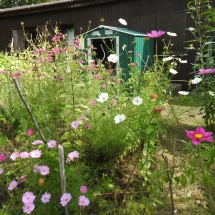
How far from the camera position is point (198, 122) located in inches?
139

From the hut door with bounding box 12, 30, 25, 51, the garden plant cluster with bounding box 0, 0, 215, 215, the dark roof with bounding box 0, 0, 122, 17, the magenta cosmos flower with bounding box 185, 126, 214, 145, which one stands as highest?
the dark roof with bounding box 0, 0, 122, 17

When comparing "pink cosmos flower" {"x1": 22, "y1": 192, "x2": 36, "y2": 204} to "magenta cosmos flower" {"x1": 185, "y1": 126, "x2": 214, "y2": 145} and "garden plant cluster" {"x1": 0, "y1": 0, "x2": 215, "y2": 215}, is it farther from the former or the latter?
"magenta cosmos flower" {"x1": 185, "y1": 126, "x2": 214, "y2": 145}

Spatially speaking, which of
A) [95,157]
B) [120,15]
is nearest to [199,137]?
[95,157]

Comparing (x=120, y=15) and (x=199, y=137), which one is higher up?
(x=120, y=15)

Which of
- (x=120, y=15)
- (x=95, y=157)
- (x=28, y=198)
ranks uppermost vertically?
(x=120, y=15)

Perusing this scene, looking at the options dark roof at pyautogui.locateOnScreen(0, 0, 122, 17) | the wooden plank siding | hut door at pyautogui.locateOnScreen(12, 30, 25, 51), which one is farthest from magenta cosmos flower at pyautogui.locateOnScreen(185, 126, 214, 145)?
hut door at pyautogui.locateOnScreen(12, 30, 25, 51)

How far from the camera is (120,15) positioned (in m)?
9.09

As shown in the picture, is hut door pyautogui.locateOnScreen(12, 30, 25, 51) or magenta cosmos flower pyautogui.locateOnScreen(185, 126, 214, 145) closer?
magenta cosmos flower pyautogui.locateOnScreen(185, 126, 214, 145)

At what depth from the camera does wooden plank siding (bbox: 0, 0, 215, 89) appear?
7570mm

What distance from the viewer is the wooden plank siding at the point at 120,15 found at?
757cm

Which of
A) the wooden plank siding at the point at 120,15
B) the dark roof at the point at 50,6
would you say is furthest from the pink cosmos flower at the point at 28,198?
the dark roof at the point at 50,6

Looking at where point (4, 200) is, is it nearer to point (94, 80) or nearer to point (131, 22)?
point (94, 80)

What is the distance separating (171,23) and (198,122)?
4990 millimetres

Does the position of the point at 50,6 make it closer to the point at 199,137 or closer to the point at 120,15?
the point at 120,15
